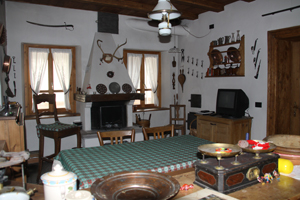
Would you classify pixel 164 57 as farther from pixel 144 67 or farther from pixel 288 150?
pixel 288 150

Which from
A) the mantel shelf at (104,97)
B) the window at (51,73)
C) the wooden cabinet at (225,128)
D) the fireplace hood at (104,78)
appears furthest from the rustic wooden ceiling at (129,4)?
the wooden cabinet at (225,128)

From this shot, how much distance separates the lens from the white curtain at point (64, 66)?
507cm

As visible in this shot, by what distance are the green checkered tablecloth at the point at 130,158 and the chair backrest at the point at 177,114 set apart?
3253 mm

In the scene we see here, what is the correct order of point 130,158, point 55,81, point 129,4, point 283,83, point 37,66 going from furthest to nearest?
point 55,81 < point 37,66 < point 129,4 < point 283,83 < point 130,158

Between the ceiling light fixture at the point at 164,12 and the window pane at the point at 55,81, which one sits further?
the window pane at the point at 55,81

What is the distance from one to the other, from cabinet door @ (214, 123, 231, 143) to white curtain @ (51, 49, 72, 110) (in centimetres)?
306

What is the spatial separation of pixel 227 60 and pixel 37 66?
376 cm

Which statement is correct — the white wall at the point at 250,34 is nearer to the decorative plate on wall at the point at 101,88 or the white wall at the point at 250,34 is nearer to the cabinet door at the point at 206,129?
the cabinet door at the point at 206,129

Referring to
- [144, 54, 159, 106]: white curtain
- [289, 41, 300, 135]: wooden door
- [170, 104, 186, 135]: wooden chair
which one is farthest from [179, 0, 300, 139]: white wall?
[144, 54, 159, 106]: white curtain

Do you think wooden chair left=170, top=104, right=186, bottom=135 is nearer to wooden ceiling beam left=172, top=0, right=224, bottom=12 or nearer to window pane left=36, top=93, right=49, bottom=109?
wooden ceiling beam left=172, top=0, right=224, bottom=12

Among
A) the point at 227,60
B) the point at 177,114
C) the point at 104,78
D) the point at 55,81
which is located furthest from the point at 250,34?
the point at 55,81

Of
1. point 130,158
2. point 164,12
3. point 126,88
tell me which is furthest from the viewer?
point 126,88

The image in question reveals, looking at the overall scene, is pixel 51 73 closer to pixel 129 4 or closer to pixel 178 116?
pixel 129 4

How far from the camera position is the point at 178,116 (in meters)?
5.88
